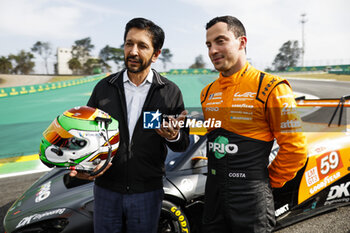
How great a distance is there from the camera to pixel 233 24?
5.01 feet

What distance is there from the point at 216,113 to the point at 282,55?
67.9 meters

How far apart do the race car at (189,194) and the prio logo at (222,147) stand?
80cm

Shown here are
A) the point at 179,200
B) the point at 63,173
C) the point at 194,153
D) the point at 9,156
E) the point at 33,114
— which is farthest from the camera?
the point at 33,114

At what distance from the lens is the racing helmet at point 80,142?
150cm

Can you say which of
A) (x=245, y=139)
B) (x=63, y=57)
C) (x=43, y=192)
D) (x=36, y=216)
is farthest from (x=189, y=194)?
(x=63, y=57)

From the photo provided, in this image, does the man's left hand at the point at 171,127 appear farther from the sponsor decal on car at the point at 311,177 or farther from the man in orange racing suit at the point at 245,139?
the sponsor decal on car at the point at 311,177

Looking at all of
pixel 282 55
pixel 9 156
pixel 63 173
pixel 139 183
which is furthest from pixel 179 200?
pixel 282 55

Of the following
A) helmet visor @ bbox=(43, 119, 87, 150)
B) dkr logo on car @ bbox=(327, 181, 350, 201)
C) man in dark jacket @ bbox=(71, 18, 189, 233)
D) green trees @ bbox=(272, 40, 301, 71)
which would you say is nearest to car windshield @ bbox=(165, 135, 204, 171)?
man in dark jacket @ bbox=(71, 18, 189, 233)

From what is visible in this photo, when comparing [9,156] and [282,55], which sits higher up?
[282,55]

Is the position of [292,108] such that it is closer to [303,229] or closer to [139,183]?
[139,183]

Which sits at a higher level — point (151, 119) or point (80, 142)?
point (151, 119)

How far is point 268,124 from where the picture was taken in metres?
1.46

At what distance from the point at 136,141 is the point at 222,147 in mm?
558

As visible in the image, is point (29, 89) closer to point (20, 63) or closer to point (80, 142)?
point (80, 142)
